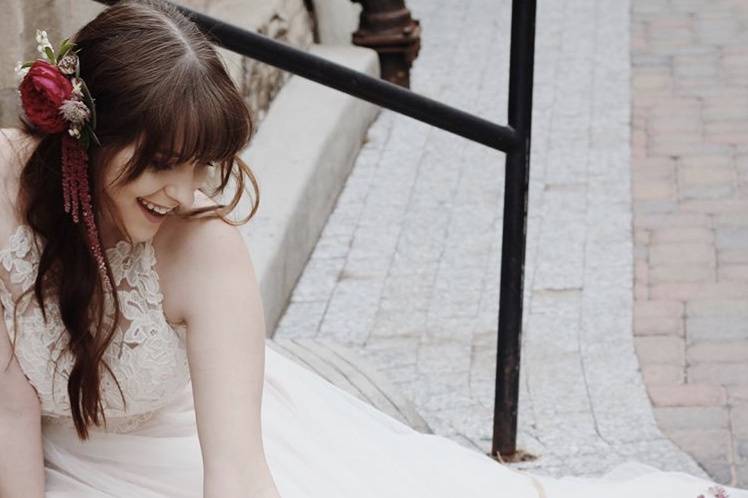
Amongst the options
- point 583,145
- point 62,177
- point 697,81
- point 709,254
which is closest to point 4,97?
point 62,177

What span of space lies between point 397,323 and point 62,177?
2.35 m

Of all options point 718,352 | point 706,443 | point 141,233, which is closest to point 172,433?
point 141,233

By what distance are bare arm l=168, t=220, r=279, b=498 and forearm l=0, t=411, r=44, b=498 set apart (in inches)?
8.7

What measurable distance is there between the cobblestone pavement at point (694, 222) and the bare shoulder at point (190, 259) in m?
1.64

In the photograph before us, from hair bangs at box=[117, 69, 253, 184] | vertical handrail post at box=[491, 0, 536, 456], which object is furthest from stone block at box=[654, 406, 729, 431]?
hair bangs at box=[117, 69, 253, 184]

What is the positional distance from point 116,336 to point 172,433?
0.68 ft

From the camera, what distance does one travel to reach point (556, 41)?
6.73m

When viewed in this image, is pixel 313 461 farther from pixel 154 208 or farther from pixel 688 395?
pixel 688 395

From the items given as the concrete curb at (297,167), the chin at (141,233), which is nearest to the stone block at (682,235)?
the concrete curb at (297,167)

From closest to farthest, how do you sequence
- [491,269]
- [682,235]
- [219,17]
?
[491,269], [682,235], [219,17]

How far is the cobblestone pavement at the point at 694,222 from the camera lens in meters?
3.57

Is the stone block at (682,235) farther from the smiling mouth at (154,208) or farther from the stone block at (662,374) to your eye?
the smiling mouth at (154,208)

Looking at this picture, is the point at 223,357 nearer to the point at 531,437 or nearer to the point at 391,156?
the point at 531,437

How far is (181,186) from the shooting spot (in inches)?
71.4
